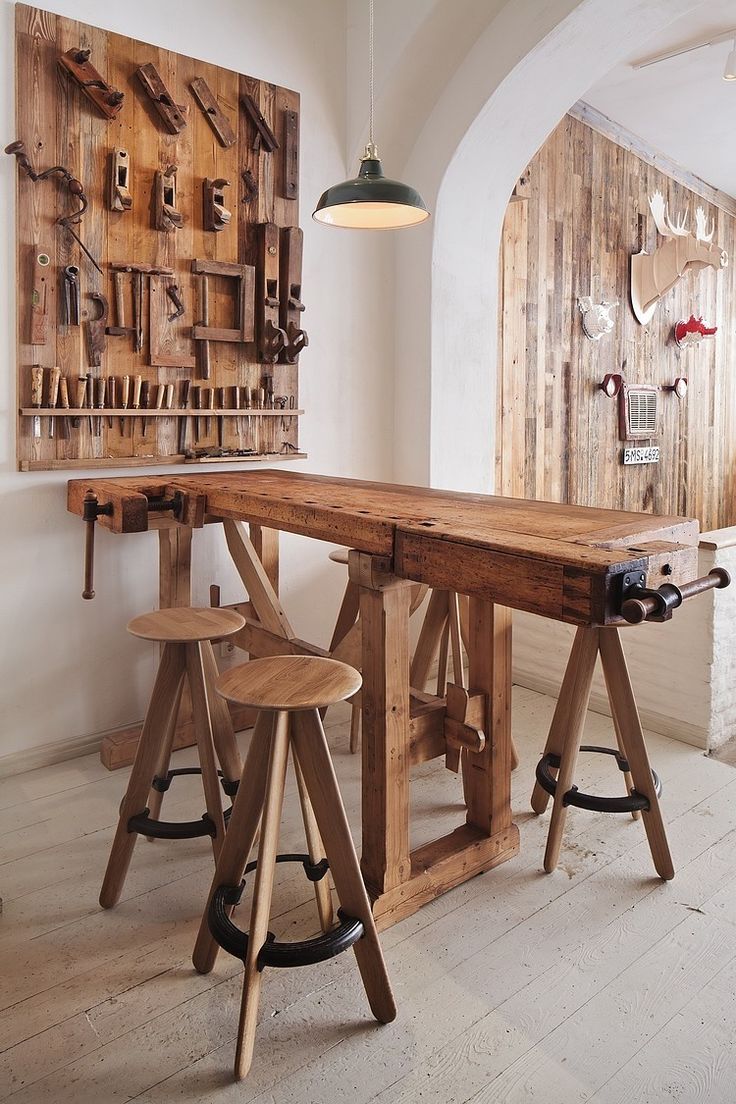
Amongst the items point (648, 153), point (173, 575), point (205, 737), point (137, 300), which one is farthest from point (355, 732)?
point (648, 153)

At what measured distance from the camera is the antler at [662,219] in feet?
16.9

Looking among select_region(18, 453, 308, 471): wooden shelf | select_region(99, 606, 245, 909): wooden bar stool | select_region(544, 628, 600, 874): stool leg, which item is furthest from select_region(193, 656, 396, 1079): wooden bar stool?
select_region(18, 453, 308, 471): wooden shelf

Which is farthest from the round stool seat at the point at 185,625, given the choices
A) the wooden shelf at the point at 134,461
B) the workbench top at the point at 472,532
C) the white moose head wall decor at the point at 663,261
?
the white moose head wall decor at the point at 663,261

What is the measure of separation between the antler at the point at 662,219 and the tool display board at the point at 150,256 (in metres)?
2.88

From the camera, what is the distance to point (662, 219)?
206 inches

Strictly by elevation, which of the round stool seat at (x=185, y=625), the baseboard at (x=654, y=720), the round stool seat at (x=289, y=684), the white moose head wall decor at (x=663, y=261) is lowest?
the baseboard at (x=654, y=720)

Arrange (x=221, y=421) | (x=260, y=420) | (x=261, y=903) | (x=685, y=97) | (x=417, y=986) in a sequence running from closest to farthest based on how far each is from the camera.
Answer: (x=261, y=903) → (x=417, y=986) → (x=221, y=421) → (x=260, y=420) → (x=685, y=97)

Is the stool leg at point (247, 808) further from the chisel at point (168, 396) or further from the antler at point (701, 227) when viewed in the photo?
the antler at point (701, 227)

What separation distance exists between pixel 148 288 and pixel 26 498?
88cm

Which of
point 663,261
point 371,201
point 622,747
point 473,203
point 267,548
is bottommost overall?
point 622,747

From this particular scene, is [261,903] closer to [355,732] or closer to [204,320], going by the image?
[355,732]

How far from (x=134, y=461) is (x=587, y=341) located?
2.94 m

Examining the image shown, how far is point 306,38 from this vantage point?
129 inches

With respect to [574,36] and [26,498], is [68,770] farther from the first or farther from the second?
[574,36]
